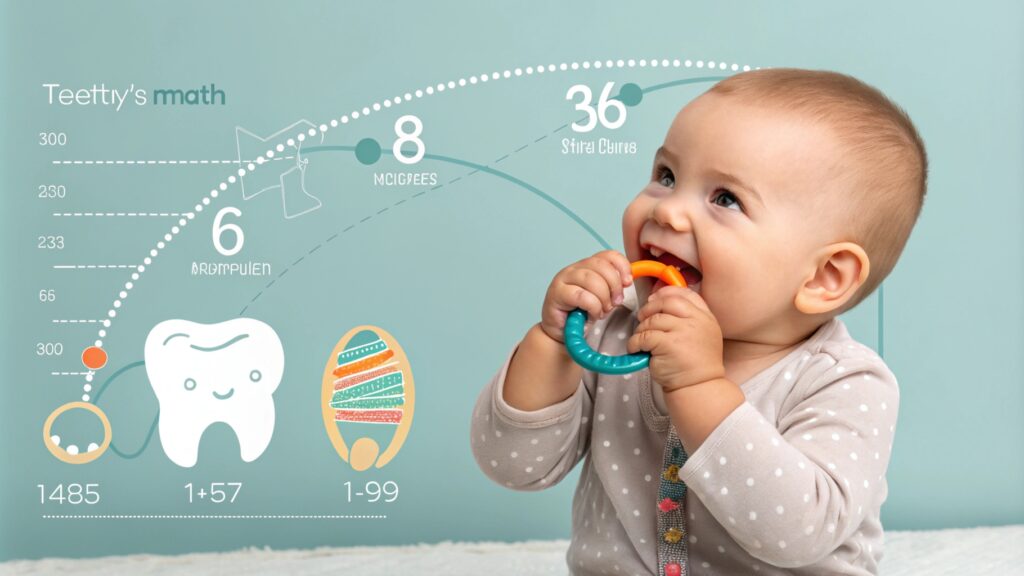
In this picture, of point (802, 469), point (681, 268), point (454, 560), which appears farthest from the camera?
point (454, 560)

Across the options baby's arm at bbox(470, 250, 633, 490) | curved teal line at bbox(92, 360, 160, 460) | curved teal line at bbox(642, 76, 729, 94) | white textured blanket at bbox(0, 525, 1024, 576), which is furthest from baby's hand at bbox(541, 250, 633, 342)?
curved teal line at bbox(92, 360, 160, 460)

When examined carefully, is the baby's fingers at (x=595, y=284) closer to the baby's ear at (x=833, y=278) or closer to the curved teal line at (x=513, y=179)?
the baby's ear at (x=833, y=278)

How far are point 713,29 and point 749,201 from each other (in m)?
0.92

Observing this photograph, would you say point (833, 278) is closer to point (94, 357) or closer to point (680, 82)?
point (680, 82)

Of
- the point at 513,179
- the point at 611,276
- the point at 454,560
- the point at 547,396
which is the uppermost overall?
the point at 513,179

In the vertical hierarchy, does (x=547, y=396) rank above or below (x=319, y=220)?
below

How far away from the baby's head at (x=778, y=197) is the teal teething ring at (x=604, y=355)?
0.02m

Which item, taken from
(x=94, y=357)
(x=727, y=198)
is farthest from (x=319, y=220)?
(x=727, y=198)

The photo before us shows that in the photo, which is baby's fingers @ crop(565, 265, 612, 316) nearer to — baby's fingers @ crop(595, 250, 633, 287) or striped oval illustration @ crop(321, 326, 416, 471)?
baby's fingers @ crop(595, 250, 633, 287)

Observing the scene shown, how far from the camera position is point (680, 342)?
0.89 metres

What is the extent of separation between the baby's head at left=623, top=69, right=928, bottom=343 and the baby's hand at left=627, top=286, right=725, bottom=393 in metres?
0.06

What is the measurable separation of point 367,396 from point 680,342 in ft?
3.14

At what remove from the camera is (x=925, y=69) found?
183 cm

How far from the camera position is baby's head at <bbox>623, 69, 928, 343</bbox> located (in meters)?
0.95
